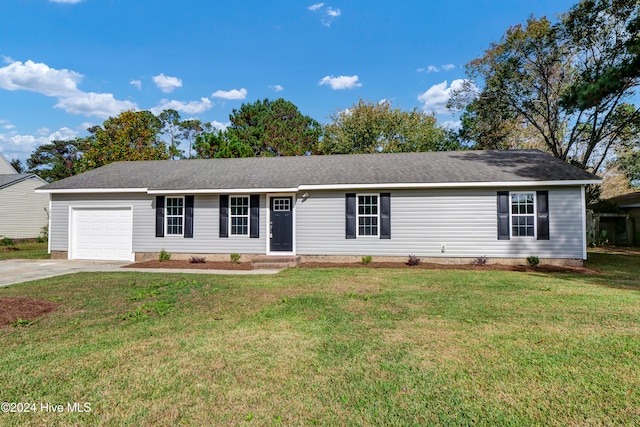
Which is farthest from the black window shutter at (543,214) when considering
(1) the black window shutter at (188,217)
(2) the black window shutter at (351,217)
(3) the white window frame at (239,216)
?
(1) the black window shutter at (188,217)

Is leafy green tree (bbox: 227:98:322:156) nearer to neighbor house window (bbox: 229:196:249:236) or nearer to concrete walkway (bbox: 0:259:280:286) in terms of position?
neighbor house window (bbox: 229:196:249:236)

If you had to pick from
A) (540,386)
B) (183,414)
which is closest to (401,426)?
(540,386)

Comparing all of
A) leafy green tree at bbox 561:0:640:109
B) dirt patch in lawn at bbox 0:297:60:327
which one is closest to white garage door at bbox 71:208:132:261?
dirt patch in lawn at bbox 0:297:60:327

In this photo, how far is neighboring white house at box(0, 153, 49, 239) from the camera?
72.2 feet

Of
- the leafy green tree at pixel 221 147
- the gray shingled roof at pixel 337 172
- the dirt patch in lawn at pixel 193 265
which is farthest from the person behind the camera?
the leafy green tree at pixel 221 147

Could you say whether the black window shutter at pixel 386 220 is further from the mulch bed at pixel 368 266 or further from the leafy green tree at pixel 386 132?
the leafy green tree at pixel 386 132

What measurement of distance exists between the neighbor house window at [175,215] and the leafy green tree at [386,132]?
1856 centimetres

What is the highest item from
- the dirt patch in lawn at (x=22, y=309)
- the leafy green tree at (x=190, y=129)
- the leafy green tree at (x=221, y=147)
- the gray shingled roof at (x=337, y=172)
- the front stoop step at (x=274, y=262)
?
the leafy green tree at (x=190, y=129)

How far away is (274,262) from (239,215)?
2.46 m

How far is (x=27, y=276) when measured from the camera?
9602 mm

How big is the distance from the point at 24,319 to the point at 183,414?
4247 millimetres

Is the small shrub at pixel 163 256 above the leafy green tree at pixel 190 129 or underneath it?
underneath

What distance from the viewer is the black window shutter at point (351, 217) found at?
12.1 m

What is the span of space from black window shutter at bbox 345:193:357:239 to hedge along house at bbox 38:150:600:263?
4 centimetres
